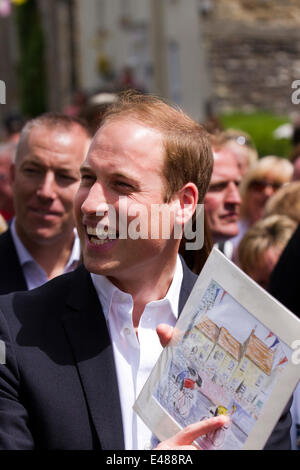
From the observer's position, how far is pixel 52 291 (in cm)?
284

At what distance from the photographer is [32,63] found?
1570 inches

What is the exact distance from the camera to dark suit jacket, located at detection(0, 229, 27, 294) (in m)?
4.27

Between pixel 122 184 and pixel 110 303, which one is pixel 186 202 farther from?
pixel 110 303

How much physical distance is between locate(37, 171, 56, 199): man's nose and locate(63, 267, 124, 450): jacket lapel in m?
1.75

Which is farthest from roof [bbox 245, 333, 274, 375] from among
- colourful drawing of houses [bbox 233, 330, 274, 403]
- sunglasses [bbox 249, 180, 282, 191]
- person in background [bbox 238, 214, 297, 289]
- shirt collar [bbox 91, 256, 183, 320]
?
sunglasses [bbox 249, 180, 282, 191]

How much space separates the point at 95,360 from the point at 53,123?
2.30m

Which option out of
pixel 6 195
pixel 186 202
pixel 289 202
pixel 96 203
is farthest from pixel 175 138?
pixel 6 195

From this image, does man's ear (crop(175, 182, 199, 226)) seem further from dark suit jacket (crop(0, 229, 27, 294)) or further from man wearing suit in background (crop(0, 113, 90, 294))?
man wearing suit in background (crop(0, 113, 90, 294))

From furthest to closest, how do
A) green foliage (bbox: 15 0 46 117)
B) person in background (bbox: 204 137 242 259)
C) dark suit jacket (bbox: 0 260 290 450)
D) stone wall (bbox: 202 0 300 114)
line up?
1. green foliage (bbox: 15 0 46 117)
2. stone wall (bbox: 202 0 300 114)
3. person in background (bbox: 204 137 242 259)
4. dark suit jacket (bbox: 0 260 290 450)

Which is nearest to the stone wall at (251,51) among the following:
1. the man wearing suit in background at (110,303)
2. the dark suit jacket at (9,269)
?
the dark suit jacket at (9,269)

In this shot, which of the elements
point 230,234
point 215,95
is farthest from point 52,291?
point 215,95

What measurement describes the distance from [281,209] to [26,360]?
3383 mm

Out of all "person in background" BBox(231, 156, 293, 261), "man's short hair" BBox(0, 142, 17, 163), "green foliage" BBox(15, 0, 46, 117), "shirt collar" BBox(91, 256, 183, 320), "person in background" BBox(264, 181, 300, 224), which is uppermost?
"shirt collar" BBox(91, 256, 183, 320)

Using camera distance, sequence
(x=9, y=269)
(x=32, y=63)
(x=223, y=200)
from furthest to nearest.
Result: (x=32, y=63) → (x=223, y=200) → (x=9, y=269)
